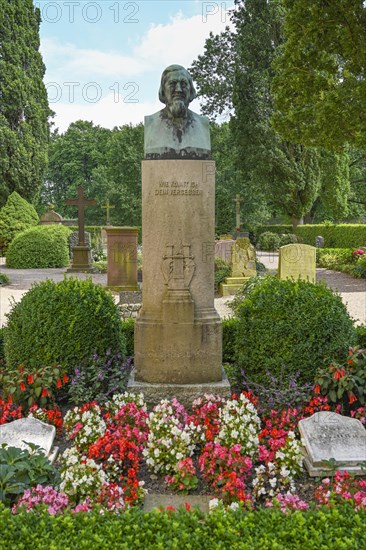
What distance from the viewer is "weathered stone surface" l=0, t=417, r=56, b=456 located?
3.83m

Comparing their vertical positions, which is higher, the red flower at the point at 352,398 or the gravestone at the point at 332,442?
the red flower at the point at 352,398

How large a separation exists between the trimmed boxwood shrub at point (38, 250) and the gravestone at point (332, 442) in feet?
63.9

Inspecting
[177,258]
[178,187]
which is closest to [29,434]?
[177,258]

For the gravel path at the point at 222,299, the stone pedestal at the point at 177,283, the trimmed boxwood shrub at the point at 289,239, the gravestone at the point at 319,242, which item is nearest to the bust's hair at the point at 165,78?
the stone pedestal at the point at 177,283

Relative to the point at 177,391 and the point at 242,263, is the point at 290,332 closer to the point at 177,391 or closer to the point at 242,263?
the point at 177,391

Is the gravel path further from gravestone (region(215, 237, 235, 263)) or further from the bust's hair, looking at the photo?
the bust's hair

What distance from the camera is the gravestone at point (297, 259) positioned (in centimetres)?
1288

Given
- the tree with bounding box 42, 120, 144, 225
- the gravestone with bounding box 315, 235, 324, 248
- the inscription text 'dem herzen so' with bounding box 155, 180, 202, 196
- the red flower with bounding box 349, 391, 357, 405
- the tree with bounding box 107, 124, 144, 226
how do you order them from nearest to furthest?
the red flower with bounding box 349, 391, 357, 405
the inscription text 'dem herzen so' with bounding box 155, 180, 202, 196
the gravestone with bounding box 315, 235, 324, 248
the tree with bounding box 107, 124, 144, 226
the tree with bounding box 42, 120, 144, 225

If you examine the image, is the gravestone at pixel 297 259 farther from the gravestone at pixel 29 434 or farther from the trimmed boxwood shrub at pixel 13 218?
the trimmed boxwood shrub at pixel 13 218

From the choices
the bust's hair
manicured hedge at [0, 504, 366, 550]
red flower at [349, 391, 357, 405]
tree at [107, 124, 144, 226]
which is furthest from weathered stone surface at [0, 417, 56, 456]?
tree at [107, 124, 144, 226]

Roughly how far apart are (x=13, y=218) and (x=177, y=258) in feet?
70.5

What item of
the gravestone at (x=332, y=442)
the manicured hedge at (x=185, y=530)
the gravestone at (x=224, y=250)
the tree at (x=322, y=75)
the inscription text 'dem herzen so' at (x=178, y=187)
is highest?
the tree at (x=322, y=75)

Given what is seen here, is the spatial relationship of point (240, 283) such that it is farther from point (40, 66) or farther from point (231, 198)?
point (231, 198)

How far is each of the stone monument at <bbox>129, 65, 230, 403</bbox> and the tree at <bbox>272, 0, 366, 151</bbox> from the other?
927cm
